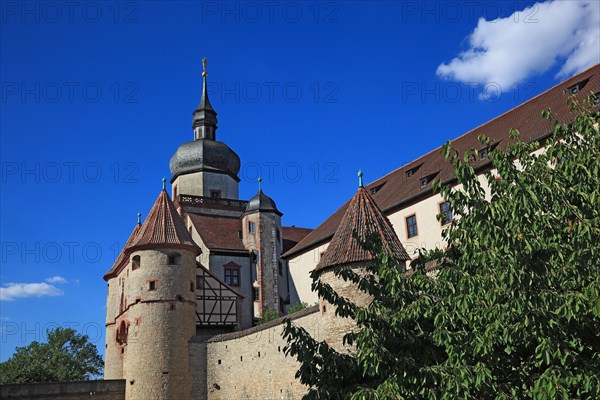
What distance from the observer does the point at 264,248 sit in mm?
43156

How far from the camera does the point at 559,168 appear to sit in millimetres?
10453

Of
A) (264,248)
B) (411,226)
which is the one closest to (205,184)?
(264,248)

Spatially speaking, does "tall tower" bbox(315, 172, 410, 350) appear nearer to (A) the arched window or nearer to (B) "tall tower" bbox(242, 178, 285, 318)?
(A) the arched window

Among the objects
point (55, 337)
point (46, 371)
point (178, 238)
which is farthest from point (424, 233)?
point (55, 337)

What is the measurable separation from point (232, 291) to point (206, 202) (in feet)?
40.2

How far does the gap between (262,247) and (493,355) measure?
33.9 metres

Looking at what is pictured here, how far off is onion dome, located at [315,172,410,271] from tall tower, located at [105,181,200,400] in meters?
12.9

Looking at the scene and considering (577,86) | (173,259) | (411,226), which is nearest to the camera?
(577,86)

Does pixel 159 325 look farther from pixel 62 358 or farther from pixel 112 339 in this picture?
pixel 62 358

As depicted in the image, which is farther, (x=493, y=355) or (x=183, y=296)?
(x=183, y=296)

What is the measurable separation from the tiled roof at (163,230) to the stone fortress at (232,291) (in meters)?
0.05

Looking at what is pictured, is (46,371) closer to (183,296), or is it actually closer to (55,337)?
(55,337)

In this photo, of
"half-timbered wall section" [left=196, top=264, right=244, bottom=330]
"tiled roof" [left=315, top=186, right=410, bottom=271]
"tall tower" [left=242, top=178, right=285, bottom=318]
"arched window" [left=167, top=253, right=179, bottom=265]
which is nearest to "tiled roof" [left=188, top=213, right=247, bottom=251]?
"tall tower" [left=242, top=178, right=285, bottom=318]

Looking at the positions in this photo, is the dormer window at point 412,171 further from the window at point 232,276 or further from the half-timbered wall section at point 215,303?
the window at point 232,276
